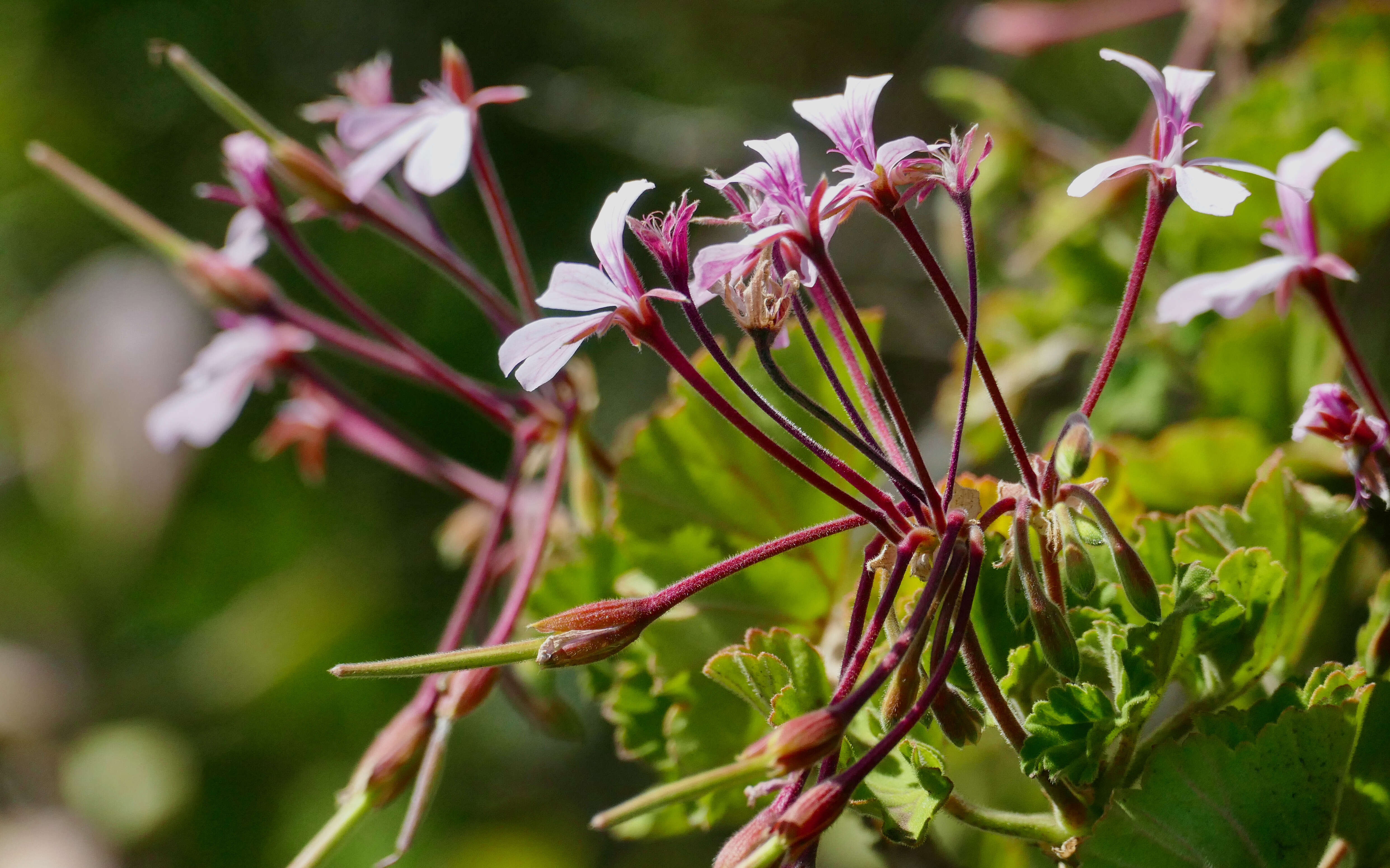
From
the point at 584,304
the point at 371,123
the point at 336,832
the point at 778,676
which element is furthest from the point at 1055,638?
the point at 371,123

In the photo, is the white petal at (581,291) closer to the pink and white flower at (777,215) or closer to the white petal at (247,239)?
the pink and white flower at (777,215)

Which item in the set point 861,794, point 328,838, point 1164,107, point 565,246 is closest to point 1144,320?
point 1164,107

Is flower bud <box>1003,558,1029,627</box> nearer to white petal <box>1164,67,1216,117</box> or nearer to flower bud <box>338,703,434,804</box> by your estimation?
white petal <box>1164,67,1216,117</box>

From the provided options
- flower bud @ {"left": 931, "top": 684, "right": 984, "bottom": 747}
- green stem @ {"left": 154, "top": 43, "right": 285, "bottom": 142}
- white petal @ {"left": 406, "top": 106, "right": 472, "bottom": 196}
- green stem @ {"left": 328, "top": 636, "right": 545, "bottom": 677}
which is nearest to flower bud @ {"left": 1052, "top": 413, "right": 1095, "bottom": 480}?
flower bud @ {"left": 931, "top": 684, "right": 984, "bottom": 747}

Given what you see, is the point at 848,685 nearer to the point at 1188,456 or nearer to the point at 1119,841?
the point at 1119,841

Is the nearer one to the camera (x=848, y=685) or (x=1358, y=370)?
(x=848, y=685)
